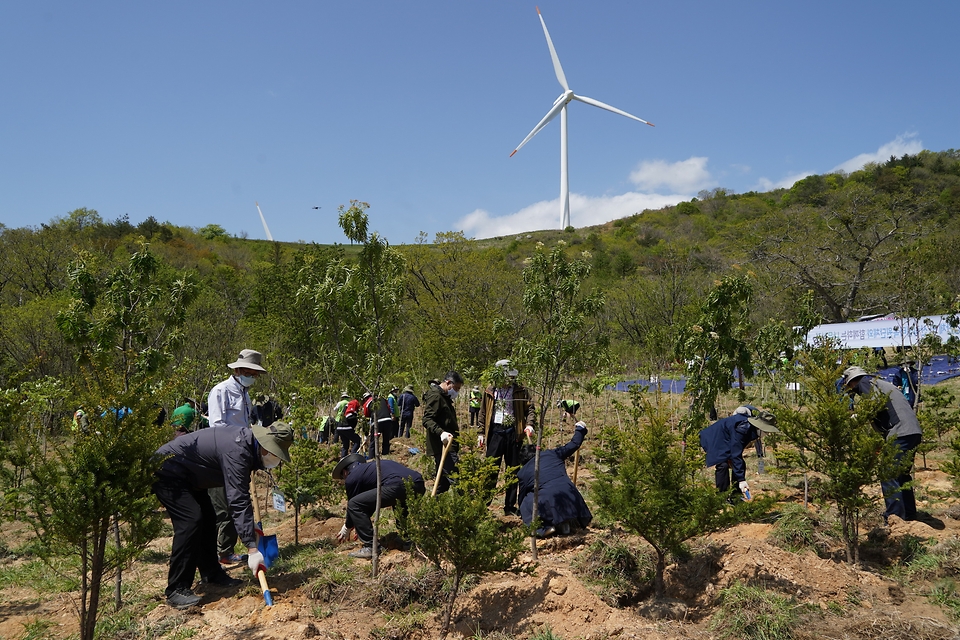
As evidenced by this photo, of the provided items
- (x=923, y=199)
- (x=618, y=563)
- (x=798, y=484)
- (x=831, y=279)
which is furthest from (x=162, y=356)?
(x=923, y=199)

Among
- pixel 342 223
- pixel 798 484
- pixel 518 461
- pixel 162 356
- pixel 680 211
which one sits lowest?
pixel 798 484

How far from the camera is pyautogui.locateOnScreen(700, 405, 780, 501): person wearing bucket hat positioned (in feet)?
23.0

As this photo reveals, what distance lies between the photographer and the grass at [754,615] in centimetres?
436

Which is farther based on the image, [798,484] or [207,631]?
[798,484]

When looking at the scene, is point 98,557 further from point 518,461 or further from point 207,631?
point 518,461

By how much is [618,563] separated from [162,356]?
4.80 m

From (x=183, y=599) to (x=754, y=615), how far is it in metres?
4.48

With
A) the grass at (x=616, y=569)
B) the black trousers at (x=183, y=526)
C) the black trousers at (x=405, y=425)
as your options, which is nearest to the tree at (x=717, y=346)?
the grass at (x=616, y=569)

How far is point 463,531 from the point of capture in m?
4.51

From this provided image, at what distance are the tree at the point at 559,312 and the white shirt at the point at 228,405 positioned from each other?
2921mm

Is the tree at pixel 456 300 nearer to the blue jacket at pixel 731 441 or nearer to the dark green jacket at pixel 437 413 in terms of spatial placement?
the dark green jacket at pixel 437 413

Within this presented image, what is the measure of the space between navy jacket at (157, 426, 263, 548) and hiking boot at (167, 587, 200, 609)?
2.61ft

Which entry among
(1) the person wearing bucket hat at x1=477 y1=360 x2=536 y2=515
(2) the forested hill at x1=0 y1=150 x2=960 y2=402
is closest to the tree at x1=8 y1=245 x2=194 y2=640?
(1) the person wearing bucket hat at x1=477 y1=360 x2=536 y2=515

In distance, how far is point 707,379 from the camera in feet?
26.2
